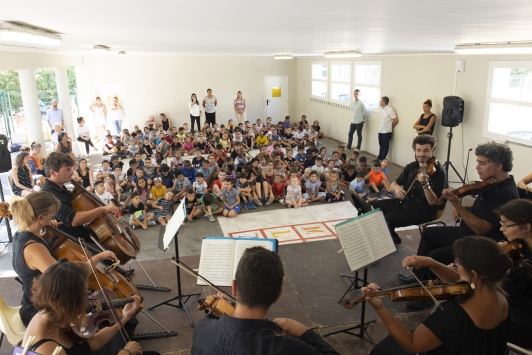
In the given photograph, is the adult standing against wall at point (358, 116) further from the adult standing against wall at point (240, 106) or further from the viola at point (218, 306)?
the viola at point (218, 306)

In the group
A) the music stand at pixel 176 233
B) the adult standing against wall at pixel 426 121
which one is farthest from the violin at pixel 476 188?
the adult standing against wall at pixel 426 121

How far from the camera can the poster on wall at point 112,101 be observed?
13.8 meters

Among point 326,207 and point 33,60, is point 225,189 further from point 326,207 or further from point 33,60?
point 33,60

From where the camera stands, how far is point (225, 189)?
276 inches

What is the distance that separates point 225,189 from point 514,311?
4934 mm

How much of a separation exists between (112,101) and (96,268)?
1206 centimetres

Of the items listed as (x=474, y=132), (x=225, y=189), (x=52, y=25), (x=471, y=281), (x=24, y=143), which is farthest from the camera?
(x=24, y=143)

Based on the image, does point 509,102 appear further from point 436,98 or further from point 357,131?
point 357,131

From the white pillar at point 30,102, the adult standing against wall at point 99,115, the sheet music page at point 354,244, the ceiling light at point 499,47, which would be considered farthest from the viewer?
the adult standing against wall at point 99,115

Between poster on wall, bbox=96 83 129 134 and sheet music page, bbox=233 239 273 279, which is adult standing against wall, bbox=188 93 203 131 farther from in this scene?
sheet music page, bbox=233 239 273 279

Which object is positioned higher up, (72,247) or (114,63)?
(114,63)

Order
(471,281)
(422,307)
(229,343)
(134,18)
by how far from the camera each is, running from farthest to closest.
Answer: (422,307) → (134,18) → (471,281) → (229,343)

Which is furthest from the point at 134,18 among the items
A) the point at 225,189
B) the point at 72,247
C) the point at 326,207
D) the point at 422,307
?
the point at 326,207

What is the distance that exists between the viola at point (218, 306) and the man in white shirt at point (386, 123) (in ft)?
29.1
